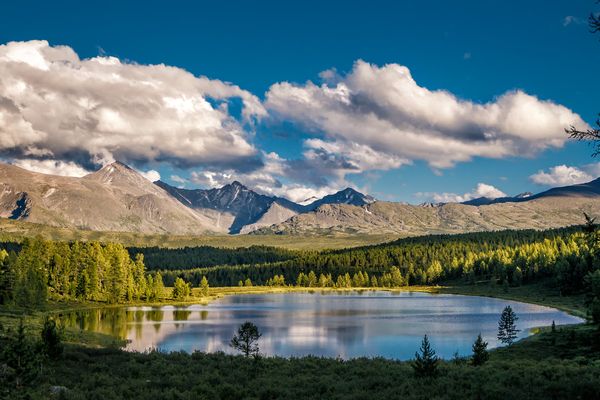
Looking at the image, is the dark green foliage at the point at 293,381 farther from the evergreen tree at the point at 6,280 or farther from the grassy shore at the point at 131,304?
the evergreen tree at the point at 6,280

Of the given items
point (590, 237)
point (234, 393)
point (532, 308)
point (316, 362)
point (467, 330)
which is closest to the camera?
point (590, 237)

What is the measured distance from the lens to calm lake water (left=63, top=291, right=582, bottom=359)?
71000 millimetres

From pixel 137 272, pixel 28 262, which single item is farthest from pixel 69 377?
pixel 137 272

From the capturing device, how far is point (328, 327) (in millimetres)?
98375

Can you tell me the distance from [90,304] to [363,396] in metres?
129

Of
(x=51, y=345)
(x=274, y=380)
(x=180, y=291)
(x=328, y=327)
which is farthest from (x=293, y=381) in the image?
(x=180, y=291)

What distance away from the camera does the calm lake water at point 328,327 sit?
71.0m

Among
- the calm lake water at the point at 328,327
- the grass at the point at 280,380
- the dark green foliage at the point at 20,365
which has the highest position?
the dark green foliage at the point at 20,365

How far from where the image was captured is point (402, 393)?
26078mm

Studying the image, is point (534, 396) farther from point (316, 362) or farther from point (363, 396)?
point (316, 362)

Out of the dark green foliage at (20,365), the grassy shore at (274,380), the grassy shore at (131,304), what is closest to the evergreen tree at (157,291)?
the grassy shore at (131,304)

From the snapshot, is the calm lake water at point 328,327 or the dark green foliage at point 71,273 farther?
the dark green foliage at point 71,273

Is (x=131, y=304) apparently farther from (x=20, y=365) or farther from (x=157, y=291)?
(x=20, y=365)

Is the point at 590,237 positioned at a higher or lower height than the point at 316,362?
higher
